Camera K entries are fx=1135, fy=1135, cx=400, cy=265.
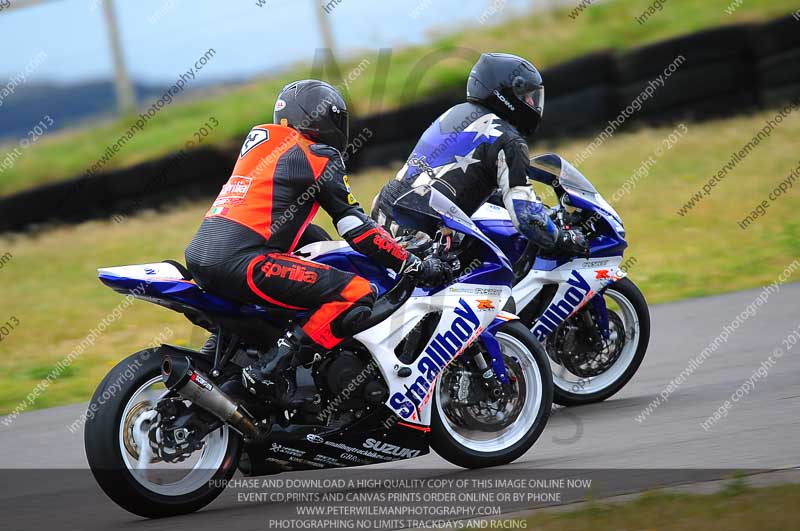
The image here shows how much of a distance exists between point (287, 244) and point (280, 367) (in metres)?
0.59

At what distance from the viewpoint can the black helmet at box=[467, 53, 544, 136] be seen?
6.77 metres

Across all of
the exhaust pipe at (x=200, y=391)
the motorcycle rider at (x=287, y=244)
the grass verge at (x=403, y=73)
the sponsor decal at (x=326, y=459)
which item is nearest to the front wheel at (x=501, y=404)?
the sponsor decal at (x=326, y=459)

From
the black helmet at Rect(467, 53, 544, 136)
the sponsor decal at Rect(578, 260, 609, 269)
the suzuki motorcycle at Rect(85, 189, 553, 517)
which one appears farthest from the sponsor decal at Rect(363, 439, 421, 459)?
the black helmet at Rect(467, 53, 544, 136)

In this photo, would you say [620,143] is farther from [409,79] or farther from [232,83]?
[232,83]

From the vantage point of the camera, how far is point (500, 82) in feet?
22.2

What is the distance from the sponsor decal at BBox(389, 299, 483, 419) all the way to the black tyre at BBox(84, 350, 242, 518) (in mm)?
829

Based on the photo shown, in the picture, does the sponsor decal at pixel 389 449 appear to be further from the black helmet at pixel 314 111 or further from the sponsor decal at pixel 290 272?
the black helmet at pixel 314 111

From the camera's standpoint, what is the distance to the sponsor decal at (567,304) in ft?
22.5

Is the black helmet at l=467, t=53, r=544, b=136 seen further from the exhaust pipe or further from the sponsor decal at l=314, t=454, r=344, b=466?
the exhaust pipe

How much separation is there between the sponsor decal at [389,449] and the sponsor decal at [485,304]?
793mm

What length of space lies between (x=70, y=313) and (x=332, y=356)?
6.97 metres

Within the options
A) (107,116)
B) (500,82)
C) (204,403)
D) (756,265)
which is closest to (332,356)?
(204,403)

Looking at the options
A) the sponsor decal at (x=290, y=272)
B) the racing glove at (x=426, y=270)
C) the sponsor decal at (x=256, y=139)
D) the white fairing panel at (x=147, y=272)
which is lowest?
the racing glove at (x=426, y=270)

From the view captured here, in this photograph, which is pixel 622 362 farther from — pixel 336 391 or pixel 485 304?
pixel 336 391
